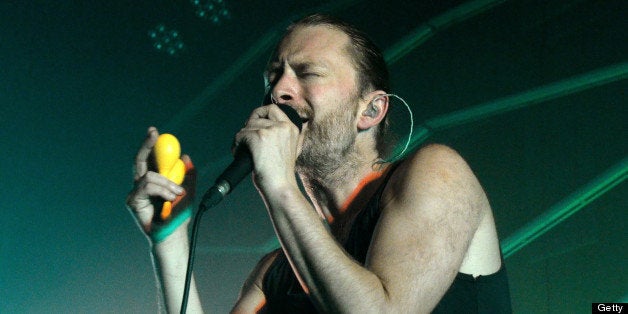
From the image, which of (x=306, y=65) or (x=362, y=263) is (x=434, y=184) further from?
(x=306, y=65)

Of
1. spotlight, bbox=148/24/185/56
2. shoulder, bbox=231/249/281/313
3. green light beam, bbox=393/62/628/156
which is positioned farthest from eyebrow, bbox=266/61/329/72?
spotlight, bbox=148/24/185/56

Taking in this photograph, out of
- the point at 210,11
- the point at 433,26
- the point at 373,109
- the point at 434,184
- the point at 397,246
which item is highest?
the point at 210,11

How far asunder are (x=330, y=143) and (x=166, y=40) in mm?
1585

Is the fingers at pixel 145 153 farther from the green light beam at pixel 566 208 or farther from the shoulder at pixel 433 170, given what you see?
the green light beam at pixel 566 208

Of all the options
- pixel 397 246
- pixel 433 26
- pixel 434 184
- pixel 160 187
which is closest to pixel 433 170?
pixel 434 184

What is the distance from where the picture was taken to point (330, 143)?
4.93ft

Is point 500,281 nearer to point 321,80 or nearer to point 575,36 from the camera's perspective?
point 321,80

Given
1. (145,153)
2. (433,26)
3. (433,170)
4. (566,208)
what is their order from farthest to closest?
(433,26)
(566,208)
(145,153)
(433,170)

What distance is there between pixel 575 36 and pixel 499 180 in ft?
2.01

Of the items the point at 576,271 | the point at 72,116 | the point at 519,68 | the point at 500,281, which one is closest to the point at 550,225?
the point at 576,271

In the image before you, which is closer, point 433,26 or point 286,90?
point 286,90

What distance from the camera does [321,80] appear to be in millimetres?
1497

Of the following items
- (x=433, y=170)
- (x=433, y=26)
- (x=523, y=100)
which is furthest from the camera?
(x=433, y=26)

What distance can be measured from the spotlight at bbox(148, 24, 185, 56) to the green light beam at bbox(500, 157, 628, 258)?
1617 mm
